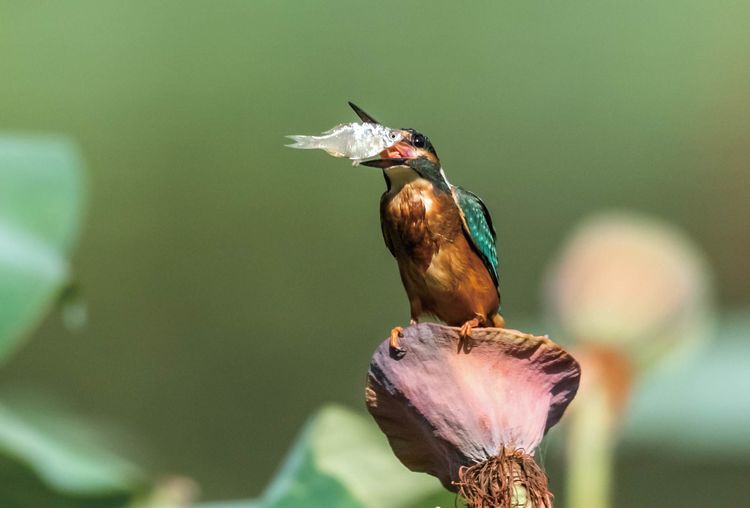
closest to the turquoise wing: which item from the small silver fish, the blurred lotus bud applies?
the small silver fish

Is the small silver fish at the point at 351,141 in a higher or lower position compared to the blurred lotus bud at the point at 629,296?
higher

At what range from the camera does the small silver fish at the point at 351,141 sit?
3.07 ft

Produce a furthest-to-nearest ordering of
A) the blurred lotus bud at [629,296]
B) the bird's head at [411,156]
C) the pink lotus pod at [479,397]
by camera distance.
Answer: the blurred lotus bud at [629,296] → the bird's head at [411,156] → the pink lotus pod at [479,397]

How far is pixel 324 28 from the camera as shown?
618cm

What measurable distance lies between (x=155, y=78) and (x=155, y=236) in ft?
4.07

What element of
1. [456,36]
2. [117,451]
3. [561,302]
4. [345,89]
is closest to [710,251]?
[345,89]

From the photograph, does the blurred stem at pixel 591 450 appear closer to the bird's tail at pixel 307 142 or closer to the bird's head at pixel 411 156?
the bird's head at pixel 411 156

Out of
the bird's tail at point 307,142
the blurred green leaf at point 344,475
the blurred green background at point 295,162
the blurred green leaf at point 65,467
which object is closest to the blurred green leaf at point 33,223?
the blurred green leaf at point 65,467

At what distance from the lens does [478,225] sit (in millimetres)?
1101

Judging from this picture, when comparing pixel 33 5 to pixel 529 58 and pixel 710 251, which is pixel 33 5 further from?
pixel 710 251

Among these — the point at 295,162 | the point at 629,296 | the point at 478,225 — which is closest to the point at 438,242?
the point at 478,225

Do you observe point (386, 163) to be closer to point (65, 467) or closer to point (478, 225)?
point (478, 225)

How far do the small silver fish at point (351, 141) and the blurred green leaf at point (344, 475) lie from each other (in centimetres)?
31

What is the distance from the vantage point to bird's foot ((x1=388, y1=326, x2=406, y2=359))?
0.90m
